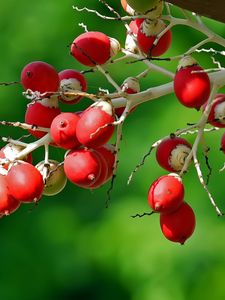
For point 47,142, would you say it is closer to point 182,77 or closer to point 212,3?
point 182,77

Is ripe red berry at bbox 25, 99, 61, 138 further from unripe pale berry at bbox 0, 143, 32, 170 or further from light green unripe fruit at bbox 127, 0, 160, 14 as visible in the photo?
light green unripe fruit at bbox 127, 0, 160, 14

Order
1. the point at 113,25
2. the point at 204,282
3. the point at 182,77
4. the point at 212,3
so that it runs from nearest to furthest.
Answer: the point at 212,3 < the point at 182,77 < the point at 204,282 < the point at 113,25

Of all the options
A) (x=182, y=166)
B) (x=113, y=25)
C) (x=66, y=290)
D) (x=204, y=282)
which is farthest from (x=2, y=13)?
(x=182, y=166)

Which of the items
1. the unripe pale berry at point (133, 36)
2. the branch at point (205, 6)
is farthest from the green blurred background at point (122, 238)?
the branch at point (205, 6)

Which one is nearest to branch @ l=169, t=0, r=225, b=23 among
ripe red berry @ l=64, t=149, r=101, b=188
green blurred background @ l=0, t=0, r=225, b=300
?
ripe red berry @ l=64, t=149, r=101, b=188

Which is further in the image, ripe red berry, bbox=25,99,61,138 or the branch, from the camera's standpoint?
ripe red berry, bbox=25,99,61,138

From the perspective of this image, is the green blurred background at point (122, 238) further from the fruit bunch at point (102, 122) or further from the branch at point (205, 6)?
the branch at point (205, 6)
